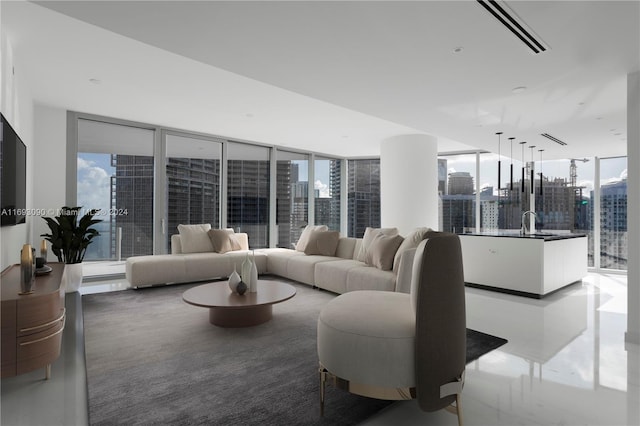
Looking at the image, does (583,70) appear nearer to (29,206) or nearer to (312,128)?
(312,128)

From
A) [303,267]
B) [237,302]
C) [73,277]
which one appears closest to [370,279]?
[303,267]

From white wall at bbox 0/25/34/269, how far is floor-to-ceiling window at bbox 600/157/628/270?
9.55 meters

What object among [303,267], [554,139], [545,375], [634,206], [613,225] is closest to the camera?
[545,375]

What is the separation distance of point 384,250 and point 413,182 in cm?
299

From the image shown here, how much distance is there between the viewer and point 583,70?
3.00 m

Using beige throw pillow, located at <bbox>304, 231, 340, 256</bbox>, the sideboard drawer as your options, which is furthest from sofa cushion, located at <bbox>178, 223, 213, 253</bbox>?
the sideboard drawer

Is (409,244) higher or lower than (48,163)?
lower

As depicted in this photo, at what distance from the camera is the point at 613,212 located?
23.1 feet

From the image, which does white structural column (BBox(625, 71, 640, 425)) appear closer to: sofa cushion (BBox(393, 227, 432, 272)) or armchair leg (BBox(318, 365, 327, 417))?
sofa cushion (BBox(393, 227, 432, 272))

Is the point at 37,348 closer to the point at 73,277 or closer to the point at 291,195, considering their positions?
the point at 73,277

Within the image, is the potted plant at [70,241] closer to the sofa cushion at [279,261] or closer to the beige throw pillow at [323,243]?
the sofa cushion at [279,261]

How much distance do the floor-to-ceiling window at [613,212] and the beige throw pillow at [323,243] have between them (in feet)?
19.3

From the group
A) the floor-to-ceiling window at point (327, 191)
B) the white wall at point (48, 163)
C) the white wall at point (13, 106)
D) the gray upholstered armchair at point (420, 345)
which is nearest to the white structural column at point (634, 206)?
the gray upholstered armchair at point (420, 345)

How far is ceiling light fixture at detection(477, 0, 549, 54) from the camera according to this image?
82.3 inches
